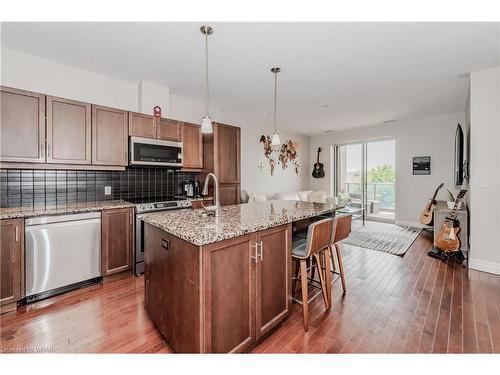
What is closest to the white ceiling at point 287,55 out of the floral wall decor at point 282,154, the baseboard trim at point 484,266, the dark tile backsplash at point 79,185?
the dark tile backsplash at point 79,185

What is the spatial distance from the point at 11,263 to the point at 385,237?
5374mm

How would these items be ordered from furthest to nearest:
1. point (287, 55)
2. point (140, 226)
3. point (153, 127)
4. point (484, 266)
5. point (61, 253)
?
point (153, 127), point (484, 266), point (140, 226), point (287, 55), point (61, 253)

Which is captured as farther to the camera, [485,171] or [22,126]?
[485,171]

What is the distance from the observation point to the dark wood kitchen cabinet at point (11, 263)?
1.98m

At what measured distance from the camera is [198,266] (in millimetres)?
1255

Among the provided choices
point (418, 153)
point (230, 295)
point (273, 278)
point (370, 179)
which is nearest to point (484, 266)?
point (273, 278)

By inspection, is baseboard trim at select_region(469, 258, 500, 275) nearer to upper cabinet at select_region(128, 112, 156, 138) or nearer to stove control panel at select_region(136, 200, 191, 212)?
stove control panel at select_region(136, 200, 191, 212)

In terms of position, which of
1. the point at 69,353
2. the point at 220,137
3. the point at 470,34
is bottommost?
the point at 69,353

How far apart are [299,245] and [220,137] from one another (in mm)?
2390

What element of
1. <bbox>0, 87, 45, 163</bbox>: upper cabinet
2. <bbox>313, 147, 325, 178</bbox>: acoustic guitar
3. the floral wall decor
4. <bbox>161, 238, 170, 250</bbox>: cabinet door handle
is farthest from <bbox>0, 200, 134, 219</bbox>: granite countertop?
<bbox>313, 147, 325, 178</bbox>: acoustic guitar

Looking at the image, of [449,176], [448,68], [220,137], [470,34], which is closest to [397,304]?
[470,34]

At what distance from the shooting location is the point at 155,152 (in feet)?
10.5

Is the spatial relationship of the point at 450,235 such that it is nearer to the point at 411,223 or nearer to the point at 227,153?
the point at 411,223
